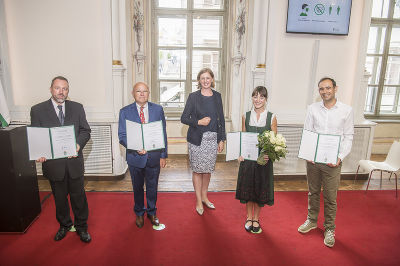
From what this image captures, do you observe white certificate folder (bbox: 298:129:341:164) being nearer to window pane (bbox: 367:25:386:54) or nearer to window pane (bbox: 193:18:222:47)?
window pane (bbox: 193:18:222:47)

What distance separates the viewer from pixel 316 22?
4086 mm

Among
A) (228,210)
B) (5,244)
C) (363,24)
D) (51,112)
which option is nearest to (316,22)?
(363,24)

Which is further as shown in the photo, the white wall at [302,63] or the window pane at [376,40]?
the window pane at [376,40]

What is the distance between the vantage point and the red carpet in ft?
7.98

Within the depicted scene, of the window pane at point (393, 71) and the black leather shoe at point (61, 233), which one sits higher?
the window pane at point (393, 71)

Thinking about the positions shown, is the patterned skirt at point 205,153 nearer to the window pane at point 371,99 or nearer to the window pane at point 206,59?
the window pane at point 206,59

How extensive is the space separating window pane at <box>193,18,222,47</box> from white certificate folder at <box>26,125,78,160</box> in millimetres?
4326

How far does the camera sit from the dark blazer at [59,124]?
243 cm

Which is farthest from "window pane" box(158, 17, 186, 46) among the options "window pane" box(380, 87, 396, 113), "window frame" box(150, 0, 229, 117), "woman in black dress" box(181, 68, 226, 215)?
"window pane" box(380, 87, 396, 113)

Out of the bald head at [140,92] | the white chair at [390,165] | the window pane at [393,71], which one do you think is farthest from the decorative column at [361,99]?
the bald head at [140,92]

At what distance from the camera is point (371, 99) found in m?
6.61

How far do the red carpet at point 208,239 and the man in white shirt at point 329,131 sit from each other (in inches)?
12.6

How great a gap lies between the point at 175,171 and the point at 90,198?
1.64 metres

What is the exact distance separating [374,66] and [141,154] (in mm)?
6339
